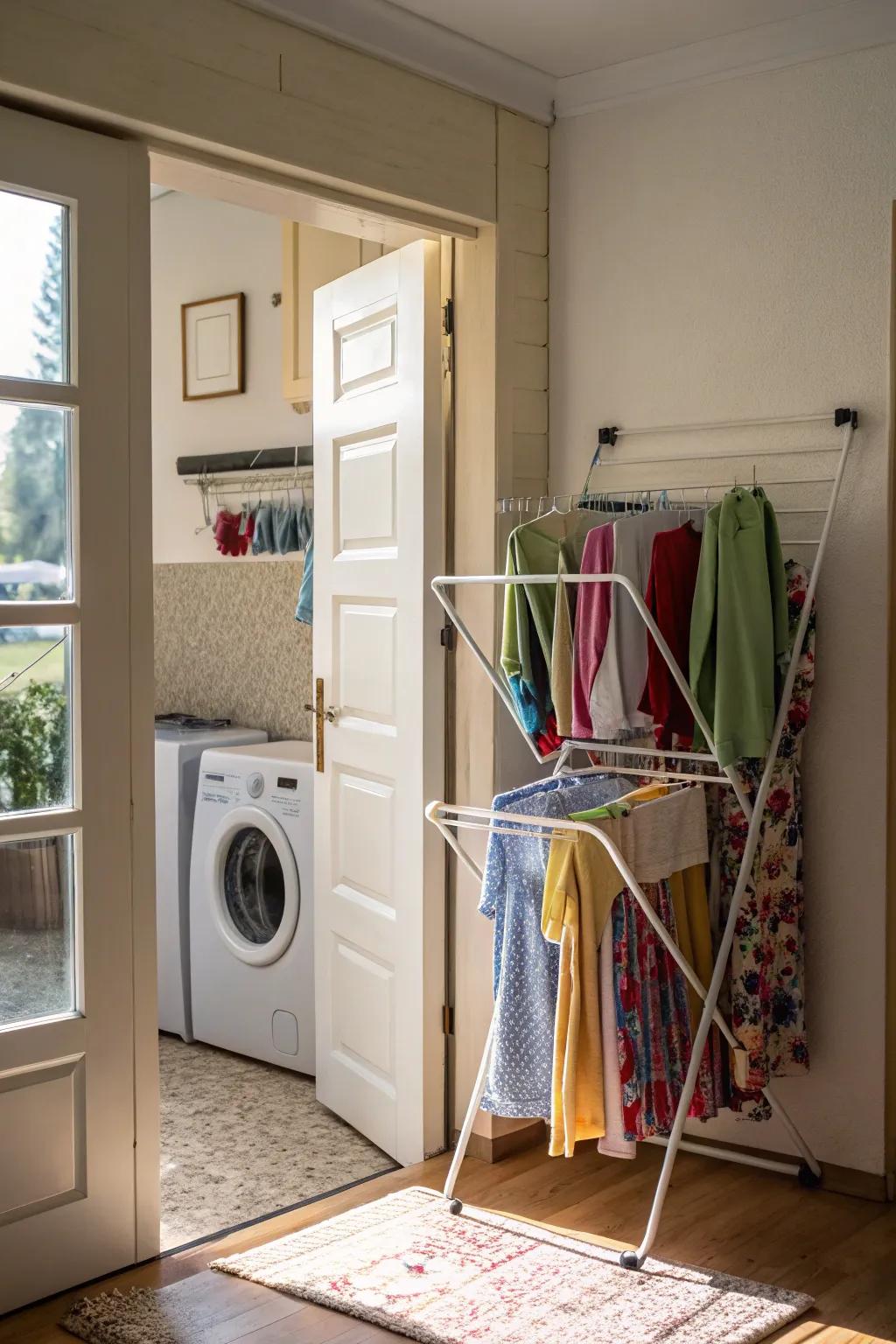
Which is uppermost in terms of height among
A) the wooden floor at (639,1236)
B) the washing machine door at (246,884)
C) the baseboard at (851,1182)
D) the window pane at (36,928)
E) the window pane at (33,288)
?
the window pane at (33,288)

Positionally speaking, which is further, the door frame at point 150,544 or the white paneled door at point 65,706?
the door frame at point 150,544

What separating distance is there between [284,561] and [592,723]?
2.06 m

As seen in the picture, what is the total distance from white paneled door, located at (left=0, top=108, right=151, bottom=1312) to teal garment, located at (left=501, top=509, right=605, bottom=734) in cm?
83

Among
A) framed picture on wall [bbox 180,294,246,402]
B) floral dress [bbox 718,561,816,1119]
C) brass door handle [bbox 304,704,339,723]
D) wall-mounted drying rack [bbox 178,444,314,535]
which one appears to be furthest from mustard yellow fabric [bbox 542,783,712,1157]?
framed picture on wall [bbox 180,294,246,402]

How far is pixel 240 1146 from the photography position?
11.3 ft

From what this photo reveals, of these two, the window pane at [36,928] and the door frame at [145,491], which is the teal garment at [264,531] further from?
the window pane at [36,928]

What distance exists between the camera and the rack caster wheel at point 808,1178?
10.2 ft

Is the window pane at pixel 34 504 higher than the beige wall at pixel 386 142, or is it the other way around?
the beige wall at pixel 386 142

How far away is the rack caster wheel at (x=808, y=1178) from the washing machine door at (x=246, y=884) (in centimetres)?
162

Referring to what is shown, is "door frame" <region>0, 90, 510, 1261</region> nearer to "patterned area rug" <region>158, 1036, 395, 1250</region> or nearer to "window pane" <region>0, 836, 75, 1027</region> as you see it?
"window pane" <region>0, 836, 75, 1027</region>

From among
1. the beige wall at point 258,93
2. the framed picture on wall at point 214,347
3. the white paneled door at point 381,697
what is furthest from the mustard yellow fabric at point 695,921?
the framed picture on wall at point 214,347

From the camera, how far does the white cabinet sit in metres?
3.73

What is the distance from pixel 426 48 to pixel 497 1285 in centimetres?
264

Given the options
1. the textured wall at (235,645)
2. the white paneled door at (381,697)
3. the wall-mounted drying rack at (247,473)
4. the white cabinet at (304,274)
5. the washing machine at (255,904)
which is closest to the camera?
the white paneled door at (381,697)
